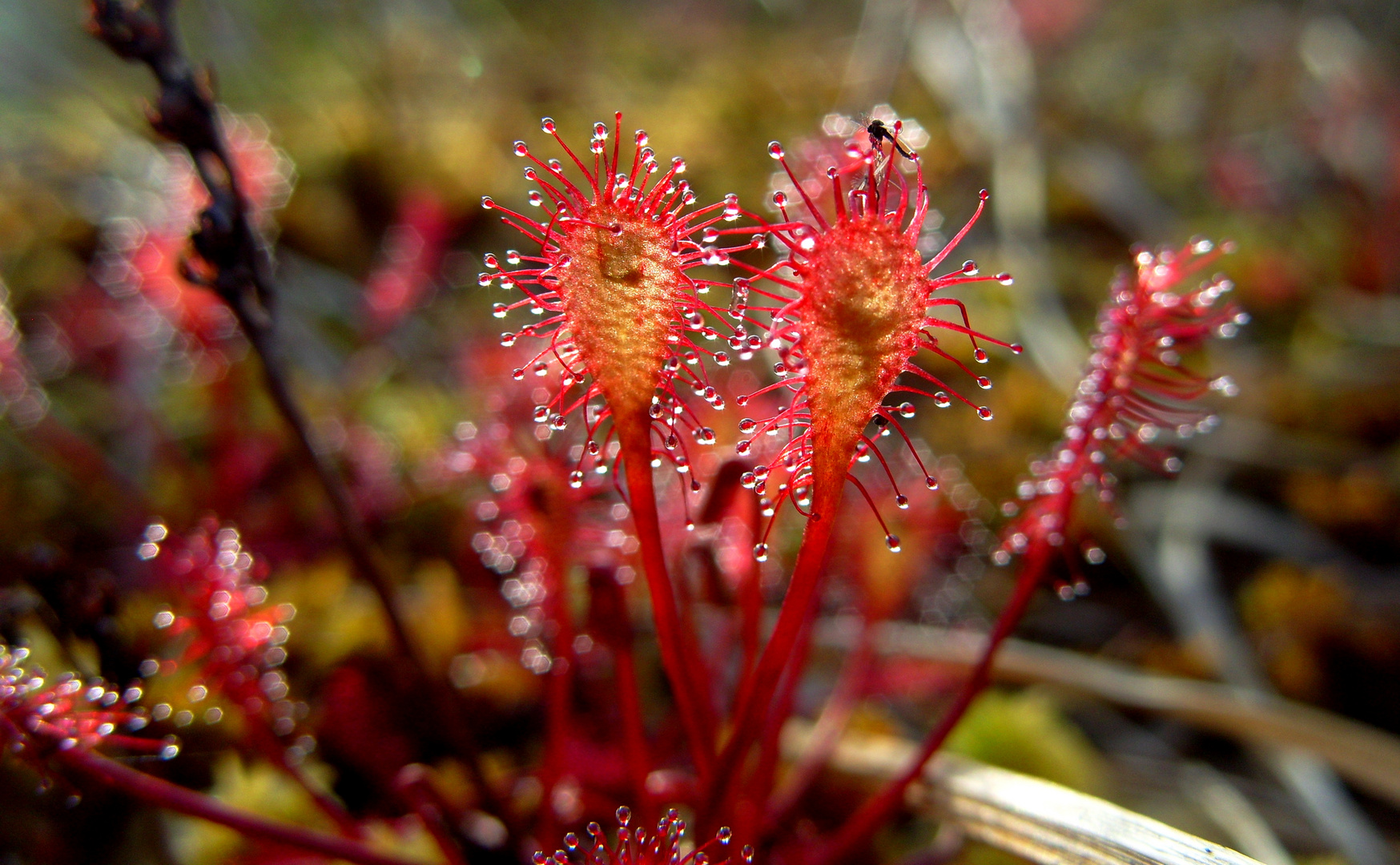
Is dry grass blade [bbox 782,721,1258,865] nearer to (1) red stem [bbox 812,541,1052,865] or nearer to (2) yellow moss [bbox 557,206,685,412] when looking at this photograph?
(1) red stem [bbox 812,541,1052,865]

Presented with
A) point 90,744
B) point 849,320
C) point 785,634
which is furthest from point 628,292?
point 90,744

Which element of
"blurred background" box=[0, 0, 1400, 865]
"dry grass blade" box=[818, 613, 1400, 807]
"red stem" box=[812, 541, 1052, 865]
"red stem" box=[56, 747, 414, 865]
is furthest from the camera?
"blurred background" box=[0, 0, 1400, 865]

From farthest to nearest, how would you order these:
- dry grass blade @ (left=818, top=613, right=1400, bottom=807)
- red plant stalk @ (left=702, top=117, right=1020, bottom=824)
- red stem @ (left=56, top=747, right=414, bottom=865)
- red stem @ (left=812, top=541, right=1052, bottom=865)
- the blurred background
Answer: the blurred background, dry grass blade @ (left=818, top=613, right=1400, bottom=807), red stem @ (left=812, top=541, right=1052, bottom=865), red stem @ (left=56, top=747, right=414, bottom=865), red plant stalk @ (left=702, top=117, right=1020, bottom=824)

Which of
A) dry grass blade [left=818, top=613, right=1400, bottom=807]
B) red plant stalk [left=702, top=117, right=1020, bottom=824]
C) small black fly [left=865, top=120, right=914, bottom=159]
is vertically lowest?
dry grass blade [left=818, top=613, right=1400, bottom=807]

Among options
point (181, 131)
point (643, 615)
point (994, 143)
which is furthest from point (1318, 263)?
point (181, 131)

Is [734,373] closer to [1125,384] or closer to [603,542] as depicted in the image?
[603,542]

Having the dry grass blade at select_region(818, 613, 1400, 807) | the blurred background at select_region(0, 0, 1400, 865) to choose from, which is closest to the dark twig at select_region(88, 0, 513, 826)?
the blurred background at select_region(0, 0, 1400, 865)

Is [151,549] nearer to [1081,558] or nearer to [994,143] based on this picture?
[1081,558]
